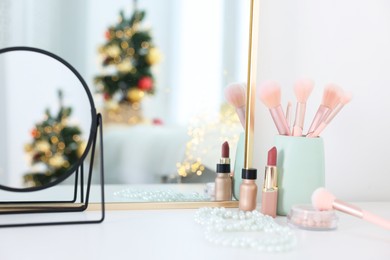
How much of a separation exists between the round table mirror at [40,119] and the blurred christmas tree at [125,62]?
0.05 m

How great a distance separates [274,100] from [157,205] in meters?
0.29

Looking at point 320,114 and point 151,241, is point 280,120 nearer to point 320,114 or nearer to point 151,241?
point 320,114

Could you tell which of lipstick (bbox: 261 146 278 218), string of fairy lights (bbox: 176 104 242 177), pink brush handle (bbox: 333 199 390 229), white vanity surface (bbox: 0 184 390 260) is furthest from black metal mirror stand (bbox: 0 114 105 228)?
pink brush handle (bbox: 333 199 390 229)

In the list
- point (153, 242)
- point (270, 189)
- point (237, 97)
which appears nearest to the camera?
point (153, 242)

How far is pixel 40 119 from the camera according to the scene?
2.72ft

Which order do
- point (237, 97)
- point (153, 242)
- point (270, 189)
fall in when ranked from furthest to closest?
point (237, 97), point (270, 189), point (153, 242)

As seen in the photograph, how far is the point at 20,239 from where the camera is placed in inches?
26.2

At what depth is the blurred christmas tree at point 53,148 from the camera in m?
0.82

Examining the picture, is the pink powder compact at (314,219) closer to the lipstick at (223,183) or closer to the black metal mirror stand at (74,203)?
the lipstick at (223,183)

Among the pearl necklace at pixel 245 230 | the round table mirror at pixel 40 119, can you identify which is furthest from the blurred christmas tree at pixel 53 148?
the pearl necklace at pixel 245 230

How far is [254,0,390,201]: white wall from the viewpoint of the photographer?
981 mm

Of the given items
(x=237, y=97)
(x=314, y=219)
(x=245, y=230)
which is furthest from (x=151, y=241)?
(x=237, y=97)

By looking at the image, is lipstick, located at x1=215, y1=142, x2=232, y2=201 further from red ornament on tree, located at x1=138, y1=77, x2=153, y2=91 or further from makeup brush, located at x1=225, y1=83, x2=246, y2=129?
red ornament on tree, located at x1=138, y1=77, x2=153, y2=91

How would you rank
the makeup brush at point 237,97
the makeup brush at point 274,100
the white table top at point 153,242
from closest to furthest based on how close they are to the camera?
the white table top at point 153,242 < the makeup brush at point 274,100 < the makeup brush at point 237,97
